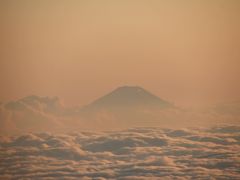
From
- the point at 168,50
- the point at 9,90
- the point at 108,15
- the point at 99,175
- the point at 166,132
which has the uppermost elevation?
the point at 108,15

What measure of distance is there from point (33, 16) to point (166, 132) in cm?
231

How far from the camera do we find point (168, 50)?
7.46 meters

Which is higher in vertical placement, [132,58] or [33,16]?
[33,16]

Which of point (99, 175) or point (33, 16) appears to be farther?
point (33, 16)

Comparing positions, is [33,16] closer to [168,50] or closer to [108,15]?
[108,15]

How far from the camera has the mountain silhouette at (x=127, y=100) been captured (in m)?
7.30

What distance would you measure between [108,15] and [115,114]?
129 cm

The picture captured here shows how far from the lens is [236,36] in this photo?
745cm

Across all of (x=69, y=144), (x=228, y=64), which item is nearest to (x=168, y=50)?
(x=228, y=64)

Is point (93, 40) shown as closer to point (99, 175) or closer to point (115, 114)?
point (115, 114)

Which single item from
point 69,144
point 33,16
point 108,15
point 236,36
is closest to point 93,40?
point 108,15

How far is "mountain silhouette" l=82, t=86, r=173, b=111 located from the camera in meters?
7.30

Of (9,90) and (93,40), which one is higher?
(93,40)

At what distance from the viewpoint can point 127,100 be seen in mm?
7309
